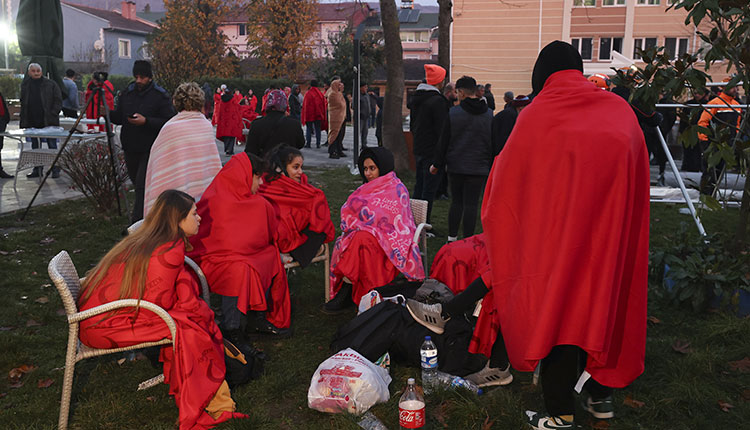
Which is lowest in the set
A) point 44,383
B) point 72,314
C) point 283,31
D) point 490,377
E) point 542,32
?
point 44,383

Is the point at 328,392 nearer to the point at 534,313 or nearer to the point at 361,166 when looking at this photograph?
the point at 534,313

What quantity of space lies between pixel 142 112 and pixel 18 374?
3.48m

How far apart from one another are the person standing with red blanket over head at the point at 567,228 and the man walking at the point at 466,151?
3.67 m

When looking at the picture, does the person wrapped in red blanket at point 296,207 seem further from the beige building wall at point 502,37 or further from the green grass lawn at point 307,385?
the beige building wall at point 502,37

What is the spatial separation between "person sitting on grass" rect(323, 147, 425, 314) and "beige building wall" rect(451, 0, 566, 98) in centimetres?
2847

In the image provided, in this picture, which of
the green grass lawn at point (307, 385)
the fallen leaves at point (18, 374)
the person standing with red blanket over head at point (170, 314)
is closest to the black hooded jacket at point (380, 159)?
the green grass lawn at point (307, 385)

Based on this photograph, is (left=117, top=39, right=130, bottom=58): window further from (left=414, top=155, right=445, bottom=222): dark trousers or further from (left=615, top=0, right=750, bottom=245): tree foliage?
(left=615, top=0, right=750, bottom=245): tree foliage

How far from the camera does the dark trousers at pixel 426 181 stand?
854 centimetres

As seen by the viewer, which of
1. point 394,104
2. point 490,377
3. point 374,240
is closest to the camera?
point 490,377

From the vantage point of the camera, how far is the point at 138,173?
7176 mm

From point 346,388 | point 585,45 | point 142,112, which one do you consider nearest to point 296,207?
point 346,388

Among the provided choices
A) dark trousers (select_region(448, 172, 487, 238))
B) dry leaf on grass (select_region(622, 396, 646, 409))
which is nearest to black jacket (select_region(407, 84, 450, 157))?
dark trousers (select_region(448, 172, 487, 238))

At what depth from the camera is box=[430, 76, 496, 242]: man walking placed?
7.13 meters

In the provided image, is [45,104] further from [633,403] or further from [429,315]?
[633,403]
